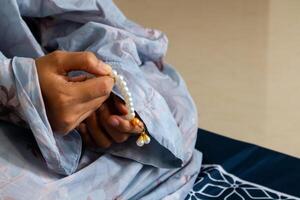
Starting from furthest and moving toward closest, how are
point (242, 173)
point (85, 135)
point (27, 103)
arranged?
point (242, 173)
point (85, 135)
point (27, 103)

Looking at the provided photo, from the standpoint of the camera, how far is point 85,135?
0.69 meters

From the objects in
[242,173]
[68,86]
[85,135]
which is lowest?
[242,173]

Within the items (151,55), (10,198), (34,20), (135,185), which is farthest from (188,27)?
(10,198)

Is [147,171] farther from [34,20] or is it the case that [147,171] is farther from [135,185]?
[34,20]

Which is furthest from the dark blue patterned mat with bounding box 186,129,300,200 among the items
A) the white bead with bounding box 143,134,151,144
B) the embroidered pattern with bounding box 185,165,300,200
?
the white bead with bounding box 143,134,151,144

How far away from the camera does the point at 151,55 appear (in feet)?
2.84

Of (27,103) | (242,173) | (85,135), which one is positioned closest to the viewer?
(27,103)

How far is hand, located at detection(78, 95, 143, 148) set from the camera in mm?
654

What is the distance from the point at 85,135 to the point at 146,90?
0.11 metres

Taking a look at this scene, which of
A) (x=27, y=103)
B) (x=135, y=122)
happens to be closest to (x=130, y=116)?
(x=135, y=122)

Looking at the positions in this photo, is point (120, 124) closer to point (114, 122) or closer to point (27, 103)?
point (114, 122)

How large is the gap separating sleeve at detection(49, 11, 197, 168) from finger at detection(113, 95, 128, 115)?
0.05 feet

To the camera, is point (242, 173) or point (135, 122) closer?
point (135, 122)

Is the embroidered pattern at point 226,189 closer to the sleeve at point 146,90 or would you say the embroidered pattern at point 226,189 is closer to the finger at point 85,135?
the sleeve at point 146,90
